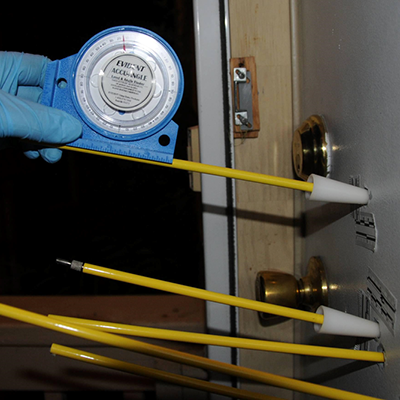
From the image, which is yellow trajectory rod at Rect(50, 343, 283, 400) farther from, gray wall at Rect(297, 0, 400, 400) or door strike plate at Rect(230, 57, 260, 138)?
door strike plate at Rect(230, 57, 260, 138)

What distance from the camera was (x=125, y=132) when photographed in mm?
457

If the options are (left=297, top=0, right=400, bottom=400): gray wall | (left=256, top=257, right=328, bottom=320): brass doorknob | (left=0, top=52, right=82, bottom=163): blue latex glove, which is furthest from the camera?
(left=256, top=257, right=328, bottom=320): brass doorknob

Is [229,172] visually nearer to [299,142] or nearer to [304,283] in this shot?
[299,142]

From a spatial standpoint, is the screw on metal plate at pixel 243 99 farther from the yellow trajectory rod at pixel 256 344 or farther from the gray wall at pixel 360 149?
the yellow trajectory rod at pixel 256 344

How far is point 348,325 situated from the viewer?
40 centimetres

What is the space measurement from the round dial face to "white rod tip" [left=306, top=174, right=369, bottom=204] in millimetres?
217

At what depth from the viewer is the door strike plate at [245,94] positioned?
657 millimetres

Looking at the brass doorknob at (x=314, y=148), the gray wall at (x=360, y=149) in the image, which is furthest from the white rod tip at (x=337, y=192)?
the brass doorknob at (x=314, y=148)

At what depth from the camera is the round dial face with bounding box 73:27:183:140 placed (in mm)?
442

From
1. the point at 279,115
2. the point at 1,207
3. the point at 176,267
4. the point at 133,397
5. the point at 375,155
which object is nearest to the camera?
the point at 375,155

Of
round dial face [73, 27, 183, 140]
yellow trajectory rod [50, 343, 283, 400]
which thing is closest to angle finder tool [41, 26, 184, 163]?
round dial face [73, 27, 183, 140]

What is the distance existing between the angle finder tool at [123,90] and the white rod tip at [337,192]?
0.63 ft

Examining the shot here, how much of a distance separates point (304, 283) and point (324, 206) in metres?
0.16

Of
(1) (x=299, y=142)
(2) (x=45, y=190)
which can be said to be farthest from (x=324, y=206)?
(2) (x=45, y=190)
